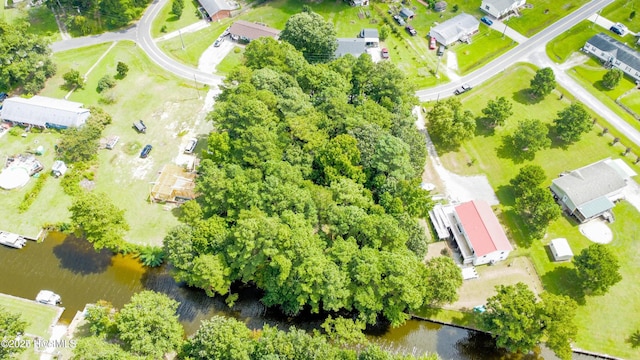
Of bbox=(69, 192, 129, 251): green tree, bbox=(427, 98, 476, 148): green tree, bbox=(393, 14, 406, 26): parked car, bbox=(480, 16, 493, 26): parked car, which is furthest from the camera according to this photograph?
bbox=(393, 14, 406, 26): parked car

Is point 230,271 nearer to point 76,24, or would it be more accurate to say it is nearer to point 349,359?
point 349,359

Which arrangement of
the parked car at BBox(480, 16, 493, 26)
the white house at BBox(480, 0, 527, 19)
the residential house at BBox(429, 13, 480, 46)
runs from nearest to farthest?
the residential house at BBox(429, 13, 480, 46)
the parked car at BBox(480, 16, 493, 26)
the white house at BBox(480, 0, 527, 19)

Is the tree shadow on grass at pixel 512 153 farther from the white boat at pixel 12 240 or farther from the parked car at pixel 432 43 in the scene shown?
the white boat at pixel 12 240

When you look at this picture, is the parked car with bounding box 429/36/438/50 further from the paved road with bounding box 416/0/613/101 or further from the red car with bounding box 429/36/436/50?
the paved road with bounding box 416/0/613/101

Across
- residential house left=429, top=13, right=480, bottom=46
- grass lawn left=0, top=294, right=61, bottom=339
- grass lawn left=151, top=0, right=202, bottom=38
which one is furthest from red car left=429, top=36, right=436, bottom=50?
grass lawn left=0, top=294, right=61, bottom=339

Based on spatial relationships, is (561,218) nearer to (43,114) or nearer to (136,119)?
(136,119)

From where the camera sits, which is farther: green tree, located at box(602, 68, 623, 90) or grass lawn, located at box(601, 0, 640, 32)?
grass lawn, located at box(601, 0, 640, 32)
